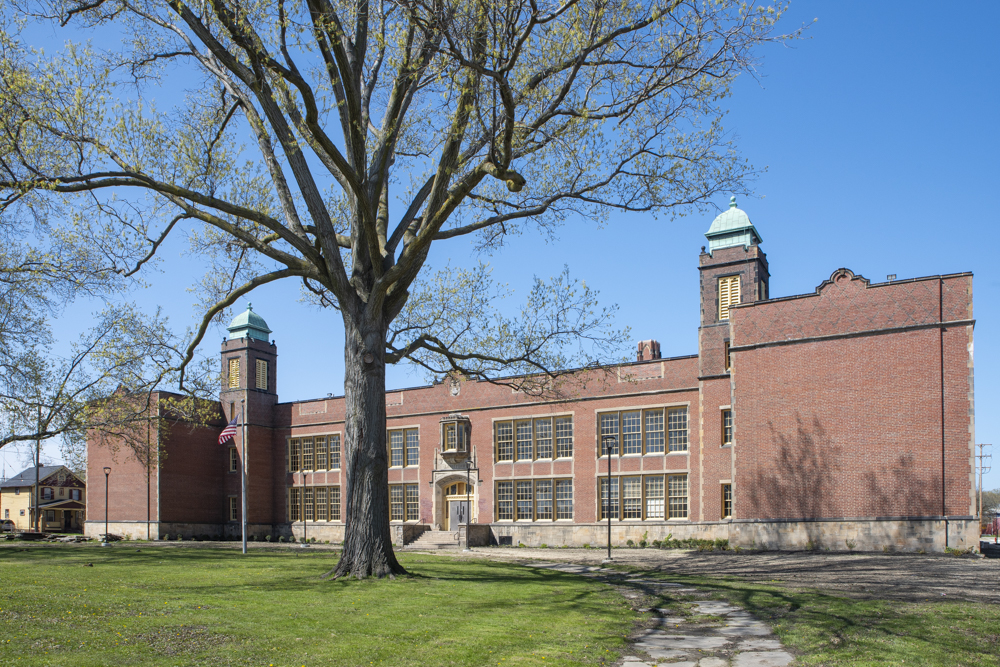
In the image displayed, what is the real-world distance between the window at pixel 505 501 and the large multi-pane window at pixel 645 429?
4.94 metres

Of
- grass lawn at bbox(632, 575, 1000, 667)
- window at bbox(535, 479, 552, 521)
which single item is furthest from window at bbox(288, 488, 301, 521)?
grass lawn at bbox(632, 575, 1000, 667)

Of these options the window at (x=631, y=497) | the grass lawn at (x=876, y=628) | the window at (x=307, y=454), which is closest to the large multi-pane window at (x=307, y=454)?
the window at (x=307, y=454)

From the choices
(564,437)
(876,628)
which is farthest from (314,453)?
(876,628)

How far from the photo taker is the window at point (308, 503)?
41.2m

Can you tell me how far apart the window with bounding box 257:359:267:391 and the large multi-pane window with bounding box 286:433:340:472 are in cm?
329

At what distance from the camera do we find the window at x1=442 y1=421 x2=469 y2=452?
36.5 m

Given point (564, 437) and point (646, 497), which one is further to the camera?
point (564, 437)

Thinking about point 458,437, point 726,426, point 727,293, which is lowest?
point 458,437

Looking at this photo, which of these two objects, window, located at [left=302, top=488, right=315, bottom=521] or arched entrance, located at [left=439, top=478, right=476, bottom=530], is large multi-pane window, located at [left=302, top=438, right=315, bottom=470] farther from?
arched entrance, located at [left=439, top=478, right=476, bottom=530]

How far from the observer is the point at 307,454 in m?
42.2

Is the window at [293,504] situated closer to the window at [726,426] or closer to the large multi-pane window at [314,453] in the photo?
the large multi-pane window at [314,453]

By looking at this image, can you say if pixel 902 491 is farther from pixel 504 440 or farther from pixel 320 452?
pixel 320 452

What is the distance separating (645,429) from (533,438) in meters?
5.25

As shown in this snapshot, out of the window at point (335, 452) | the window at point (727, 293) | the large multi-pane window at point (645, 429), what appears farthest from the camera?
the window at point (335, 452)
